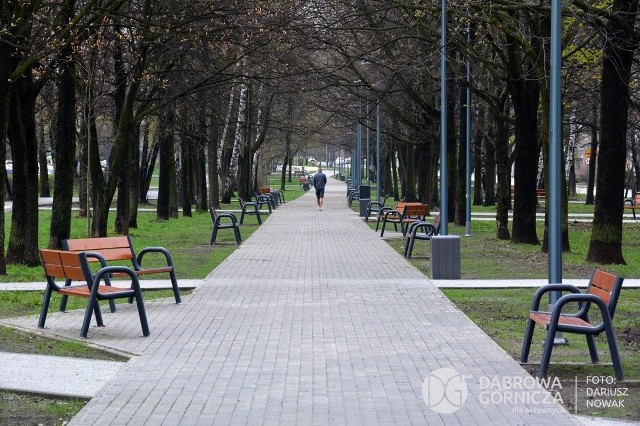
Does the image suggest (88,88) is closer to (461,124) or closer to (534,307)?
(461,124)

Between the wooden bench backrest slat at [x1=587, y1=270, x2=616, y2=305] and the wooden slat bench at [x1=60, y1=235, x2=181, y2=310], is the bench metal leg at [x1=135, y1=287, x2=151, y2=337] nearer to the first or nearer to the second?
the wooden slat bench at [x1=60, y1=235, x2=181, y2=310]

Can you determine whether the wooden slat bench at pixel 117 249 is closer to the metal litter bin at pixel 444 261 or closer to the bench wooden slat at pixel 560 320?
the metal litter bin at pixel 444 261

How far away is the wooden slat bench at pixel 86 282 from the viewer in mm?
11859

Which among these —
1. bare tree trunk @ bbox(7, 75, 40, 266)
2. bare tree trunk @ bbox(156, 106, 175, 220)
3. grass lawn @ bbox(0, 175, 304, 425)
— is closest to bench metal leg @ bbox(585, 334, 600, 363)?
grass lawn @ bbox(0, 175, 304, 425)

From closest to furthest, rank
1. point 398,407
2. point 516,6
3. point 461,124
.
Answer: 1. point 398,407
2. point 516,6
3. point 461,124

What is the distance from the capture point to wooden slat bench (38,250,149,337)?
11.9 meters

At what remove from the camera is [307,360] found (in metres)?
10.3

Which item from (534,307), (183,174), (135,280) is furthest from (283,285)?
(183,174)

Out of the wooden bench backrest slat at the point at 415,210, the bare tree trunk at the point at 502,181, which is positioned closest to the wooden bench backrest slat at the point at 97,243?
the wooden bench backrest slat at the point at 415,210

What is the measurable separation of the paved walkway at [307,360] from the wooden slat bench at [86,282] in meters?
0.20

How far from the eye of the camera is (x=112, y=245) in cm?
1503

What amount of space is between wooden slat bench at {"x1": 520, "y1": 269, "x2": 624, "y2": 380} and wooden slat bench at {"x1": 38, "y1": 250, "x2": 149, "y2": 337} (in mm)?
4046

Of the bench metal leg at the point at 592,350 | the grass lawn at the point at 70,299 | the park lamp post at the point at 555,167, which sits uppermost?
the park lamp post at the point at 555,167

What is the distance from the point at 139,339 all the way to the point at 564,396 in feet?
15.2
